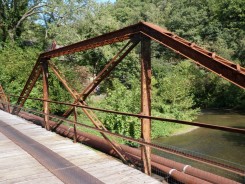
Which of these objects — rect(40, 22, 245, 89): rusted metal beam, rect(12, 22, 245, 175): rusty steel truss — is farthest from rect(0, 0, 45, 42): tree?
rect(40, 22, 245, 89): rusted metal beam

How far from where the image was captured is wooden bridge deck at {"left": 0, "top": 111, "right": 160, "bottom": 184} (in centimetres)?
548

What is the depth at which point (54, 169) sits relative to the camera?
603 centimetres

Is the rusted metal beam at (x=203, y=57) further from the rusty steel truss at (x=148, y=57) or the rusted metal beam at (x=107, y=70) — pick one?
the rusted metal beam at (x=107, y=70)

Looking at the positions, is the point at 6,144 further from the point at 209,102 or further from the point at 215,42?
the point at 215,42

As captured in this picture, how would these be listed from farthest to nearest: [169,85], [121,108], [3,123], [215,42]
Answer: [215,42] < [169,85] < [121,108] < [3,123]

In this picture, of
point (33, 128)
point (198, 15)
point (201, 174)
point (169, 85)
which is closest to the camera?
point (201, 174)

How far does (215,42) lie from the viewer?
163 ft

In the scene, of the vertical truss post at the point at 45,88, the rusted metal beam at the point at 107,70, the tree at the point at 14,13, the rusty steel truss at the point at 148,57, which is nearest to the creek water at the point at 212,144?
the vertical truss post at the point at 45,88

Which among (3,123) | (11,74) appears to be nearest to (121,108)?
(11,74)

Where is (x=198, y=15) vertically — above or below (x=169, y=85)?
above

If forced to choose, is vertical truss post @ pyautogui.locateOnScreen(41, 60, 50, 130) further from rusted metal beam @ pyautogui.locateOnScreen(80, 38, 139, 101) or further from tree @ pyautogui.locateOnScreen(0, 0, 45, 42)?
tree @ pyautogui.locateOnScreen(0, 0, 45, 42)

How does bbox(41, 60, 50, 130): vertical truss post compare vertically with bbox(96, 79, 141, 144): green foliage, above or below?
above

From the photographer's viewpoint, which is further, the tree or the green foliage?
the tree

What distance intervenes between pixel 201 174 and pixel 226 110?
115 feet
